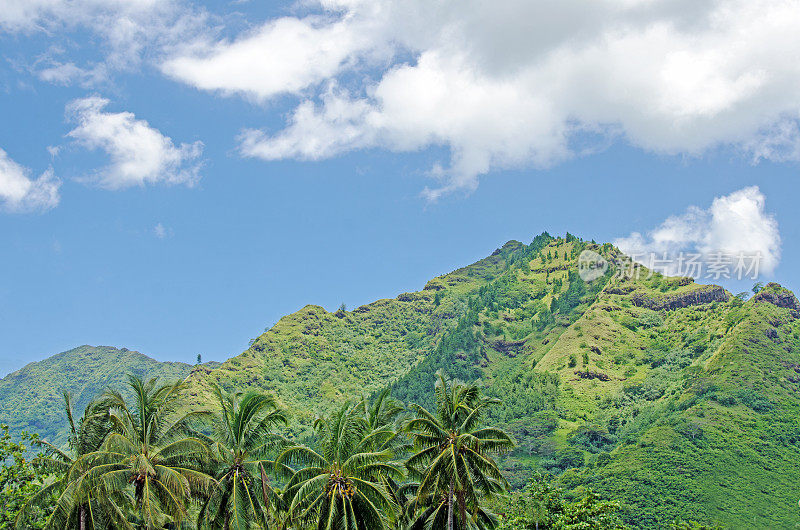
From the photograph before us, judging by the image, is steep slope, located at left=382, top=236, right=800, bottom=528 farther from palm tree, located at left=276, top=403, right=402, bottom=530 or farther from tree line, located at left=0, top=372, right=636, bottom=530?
palm tree, located at left=276, top=403, right=402, bottom=530

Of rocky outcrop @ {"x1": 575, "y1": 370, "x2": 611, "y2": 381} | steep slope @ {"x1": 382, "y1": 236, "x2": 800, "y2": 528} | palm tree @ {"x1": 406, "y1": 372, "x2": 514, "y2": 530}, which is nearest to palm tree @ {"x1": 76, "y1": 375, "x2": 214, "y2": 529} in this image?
palm tree @ {"x1": 406, "y1": 372, "x2": 514, "y2": 530}

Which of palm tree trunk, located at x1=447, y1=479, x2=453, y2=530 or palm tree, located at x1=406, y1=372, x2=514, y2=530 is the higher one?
palm tree, located at x1=406, y1=372, x2=514, y2=530

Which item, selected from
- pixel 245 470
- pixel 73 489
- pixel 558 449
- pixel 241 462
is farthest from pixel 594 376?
pixel 73 489

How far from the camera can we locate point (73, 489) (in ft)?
108

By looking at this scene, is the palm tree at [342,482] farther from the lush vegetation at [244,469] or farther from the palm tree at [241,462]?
the palm tree at [241,462]

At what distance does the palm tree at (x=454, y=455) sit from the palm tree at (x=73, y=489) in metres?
17.7

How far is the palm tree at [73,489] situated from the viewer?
3322cm

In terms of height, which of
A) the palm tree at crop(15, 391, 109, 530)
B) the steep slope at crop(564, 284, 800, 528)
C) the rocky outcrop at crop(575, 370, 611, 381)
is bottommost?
the steep slope at crop(564, 284, 800, 528)

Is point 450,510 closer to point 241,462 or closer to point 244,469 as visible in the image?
point 244,469

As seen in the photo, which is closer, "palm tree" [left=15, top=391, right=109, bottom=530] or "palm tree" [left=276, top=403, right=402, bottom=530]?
"palm tree" [left=15, top=391, right=109, bottom=530]

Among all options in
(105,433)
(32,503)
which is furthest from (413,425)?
(32,503)

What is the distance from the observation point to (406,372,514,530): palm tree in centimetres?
3853

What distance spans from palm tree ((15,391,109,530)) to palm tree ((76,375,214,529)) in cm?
86

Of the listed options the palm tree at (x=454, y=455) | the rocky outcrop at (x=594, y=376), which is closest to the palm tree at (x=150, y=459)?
the palm tree at (x=454, y=455)
